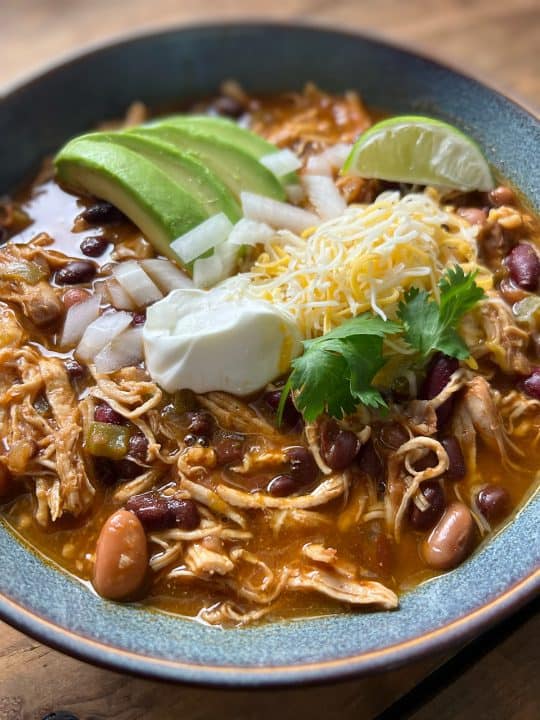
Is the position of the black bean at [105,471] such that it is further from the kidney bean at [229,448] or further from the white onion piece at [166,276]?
the white onion piece at [166,276]

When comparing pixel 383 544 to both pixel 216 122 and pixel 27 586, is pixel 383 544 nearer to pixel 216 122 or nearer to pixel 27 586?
pixel 27 586

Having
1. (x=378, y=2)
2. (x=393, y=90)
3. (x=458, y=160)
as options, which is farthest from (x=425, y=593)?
(x=378, y=2)

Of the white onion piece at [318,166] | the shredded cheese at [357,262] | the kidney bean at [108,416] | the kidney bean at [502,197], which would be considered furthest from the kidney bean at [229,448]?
the kidney bean at [502,197]

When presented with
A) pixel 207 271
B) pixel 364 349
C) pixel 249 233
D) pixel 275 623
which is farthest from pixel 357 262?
pixel 275 623

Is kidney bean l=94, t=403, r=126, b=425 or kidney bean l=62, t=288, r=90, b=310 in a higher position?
kidney bean l=62, t=288, r=90, b=310

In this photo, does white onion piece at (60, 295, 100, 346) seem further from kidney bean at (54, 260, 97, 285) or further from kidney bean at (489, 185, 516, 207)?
kidney bean at (489, 185, 516, 207)

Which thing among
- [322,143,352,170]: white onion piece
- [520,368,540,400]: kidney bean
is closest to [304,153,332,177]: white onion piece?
[322,143,352,170]: white onion piece
